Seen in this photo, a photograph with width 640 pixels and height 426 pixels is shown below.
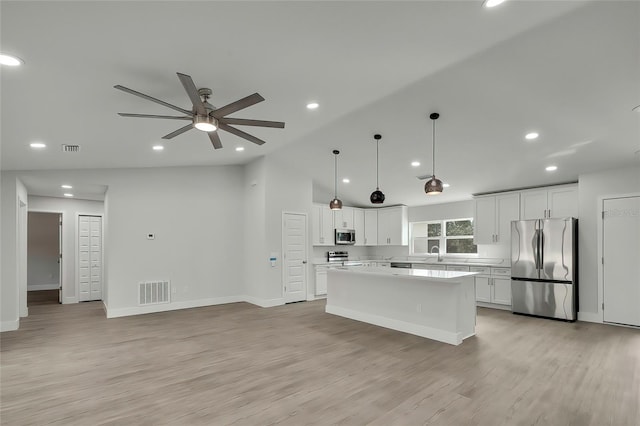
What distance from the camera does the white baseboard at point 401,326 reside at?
4609mm

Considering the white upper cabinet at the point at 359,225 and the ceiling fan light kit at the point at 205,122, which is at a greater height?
the ceiling fan light kit at the point at 205,122

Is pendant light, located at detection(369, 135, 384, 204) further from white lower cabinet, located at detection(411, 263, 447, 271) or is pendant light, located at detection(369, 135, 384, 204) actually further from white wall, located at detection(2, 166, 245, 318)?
white wall, located at detection(2, 166, 245, 318)

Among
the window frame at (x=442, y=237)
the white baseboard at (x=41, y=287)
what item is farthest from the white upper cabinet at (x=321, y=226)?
the white baseboard at (x=41, y=287)

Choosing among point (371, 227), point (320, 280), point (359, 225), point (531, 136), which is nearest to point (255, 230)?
point (320, 280)

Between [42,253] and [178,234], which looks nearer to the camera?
[178,234]

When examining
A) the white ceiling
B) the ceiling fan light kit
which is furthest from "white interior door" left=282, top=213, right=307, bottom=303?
the ceiling fan light kit

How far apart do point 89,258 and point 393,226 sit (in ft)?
25.5

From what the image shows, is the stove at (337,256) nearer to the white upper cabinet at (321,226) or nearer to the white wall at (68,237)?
the white upper cabinet at (321,226)

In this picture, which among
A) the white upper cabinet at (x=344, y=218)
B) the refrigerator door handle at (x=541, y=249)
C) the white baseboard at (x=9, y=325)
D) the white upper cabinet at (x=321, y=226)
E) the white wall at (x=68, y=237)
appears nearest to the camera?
the white baseboard at (x=9, y=325)

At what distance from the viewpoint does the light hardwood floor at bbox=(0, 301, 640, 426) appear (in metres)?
2.76

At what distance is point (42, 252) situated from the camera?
10.1 meters

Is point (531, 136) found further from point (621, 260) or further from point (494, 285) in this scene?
point (494, 285)

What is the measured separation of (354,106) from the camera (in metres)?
4.73

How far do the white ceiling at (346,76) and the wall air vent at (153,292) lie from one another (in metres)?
2.46
